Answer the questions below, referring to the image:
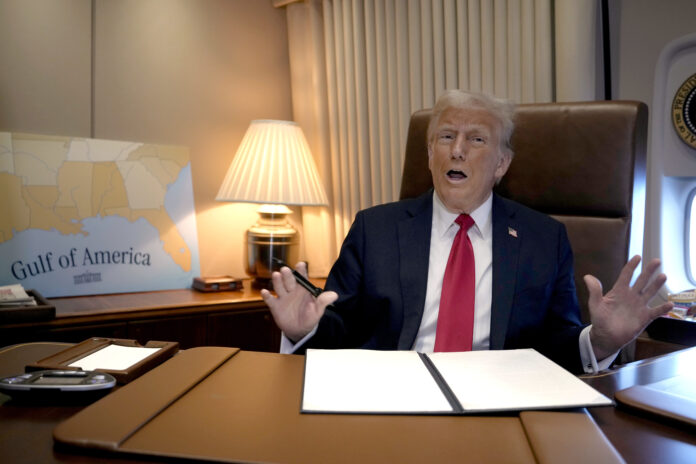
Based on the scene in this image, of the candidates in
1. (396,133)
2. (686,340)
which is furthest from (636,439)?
(396,133)

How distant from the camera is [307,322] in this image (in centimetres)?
123

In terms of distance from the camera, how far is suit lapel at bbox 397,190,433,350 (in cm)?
151

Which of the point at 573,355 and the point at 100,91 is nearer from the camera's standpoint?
the point at 573,355

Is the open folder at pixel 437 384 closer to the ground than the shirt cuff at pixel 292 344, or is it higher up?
higher up

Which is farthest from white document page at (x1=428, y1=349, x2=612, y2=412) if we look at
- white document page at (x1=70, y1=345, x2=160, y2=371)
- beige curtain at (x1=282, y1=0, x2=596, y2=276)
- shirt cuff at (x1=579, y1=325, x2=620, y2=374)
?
beige curtain at (x1=282, y1=0, x2=596, y2=276)

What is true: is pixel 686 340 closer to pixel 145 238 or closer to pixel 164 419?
pixel 164 419

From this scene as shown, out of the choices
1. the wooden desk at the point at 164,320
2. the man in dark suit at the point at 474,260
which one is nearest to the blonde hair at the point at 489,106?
the man in dark suit at the point at 474,260

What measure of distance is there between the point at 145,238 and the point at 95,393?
76.1 inches

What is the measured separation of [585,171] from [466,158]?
322 mm

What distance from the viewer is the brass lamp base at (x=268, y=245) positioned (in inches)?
103

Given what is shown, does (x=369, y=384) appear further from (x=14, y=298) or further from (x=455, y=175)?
(x=14, y=298)

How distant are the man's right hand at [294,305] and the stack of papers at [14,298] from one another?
1.20 metres

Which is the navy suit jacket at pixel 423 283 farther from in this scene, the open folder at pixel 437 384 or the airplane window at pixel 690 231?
the airplane window at pixel 690 231

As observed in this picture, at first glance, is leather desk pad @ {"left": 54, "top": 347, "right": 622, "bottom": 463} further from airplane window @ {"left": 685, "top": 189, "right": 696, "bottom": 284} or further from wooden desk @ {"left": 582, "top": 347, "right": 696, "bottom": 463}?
airplane window @ {"left": 685, "top": 189, "right": 696, "bottom": 284}
